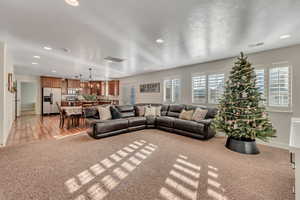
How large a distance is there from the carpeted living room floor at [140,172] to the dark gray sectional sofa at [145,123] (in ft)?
1.82

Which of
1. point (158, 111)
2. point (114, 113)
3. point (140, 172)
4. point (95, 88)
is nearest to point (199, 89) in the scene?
point (158, 111)

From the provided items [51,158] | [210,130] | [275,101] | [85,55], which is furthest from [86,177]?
[275,101]

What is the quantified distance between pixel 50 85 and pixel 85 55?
647cm

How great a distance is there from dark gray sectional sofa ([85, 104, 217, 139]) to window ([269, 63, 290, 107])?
4.98 ft

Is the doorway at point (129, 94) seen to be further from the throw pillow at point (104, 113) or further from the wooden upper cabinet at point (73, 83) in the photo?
the throw pillow at point (104, 113)

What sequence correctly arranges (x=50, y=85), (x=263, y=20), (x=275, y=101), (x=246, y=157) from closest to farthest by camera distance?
(x=263, y=20) → (x=246, y=157) → (x=275, y=101) → (x=50, y=85)

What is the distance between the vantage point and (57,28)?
257 centimetres

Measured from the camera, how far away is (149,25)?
2414mm

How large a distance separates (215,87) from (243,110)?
73.3 inches

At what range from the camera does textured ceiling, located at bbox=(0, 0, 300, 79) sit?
1.88m

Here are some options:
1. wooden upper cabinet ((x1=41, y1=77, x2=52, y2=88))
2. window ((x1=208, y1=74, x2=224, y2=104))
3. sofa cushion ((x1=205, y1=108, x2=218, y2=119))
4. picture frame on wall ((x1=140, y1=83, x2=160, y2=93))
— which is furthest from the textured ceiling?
wooden upper cabinet ((x1=41, y1=77, x2=52, y2=88))

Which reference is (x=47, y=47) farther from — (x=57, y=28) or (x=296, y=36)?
(x=296, y=36)

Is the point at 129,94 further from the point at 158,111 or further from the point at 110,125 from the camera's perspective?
the point at 110,125

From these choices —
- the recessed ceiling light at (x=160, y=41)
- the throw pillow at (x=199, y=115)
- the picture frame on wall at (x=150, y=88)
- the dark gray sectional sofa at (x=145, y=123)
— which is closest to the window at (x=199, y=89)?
the dark gray sectional sofa at (x=145, y=123)
